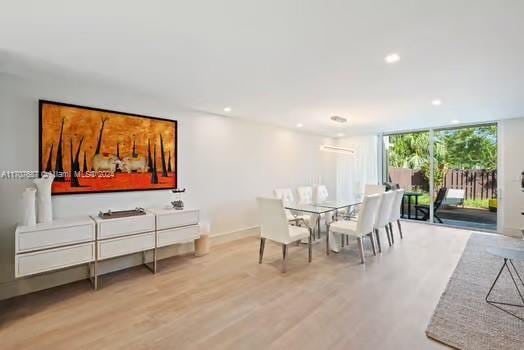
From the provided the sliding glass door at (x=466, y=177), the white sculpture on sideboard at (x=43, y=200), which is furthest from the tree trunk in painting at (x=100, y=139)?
the sliding glass door at (x=466, y=177)

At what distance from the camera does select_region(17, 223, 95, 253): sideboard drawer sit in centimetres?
237

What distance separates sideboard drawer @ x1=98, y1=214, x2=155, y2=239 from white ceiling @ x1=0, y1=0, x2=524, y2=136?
1.68 metres

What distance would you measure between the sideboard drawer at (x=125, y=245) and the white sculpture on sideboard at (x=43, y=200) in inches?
23.6

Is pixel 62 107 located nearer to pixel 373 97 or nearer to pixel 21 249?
pixel 21 249

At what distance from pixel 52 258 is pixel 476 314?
411 cm

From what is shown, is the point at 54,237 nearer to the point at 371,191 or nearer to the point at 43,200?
the point at 43,200

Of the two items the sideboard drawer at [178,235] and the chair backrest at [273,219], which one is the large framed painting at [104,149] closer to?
the sideboard drawer at [178,235]

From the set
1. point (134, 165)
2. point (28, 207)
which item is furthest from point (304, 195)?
point (28, 207)

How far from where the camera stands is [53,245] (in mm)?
2518

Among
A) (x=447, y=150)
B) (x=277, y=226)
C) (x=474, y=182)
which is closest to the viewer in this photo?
(x=277, y=226)

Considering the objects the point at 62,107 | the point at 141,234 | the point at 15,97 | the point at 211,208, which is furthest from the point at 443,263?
the point at 15,97

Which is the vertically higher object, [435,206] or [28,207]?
[28,207]

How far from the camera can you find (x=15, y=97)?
8.81ft

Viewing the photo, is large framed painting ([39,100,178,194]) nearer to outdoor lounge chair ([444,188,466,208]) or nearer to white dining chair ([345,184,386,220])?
white dining chair ([345,184,386,220])
